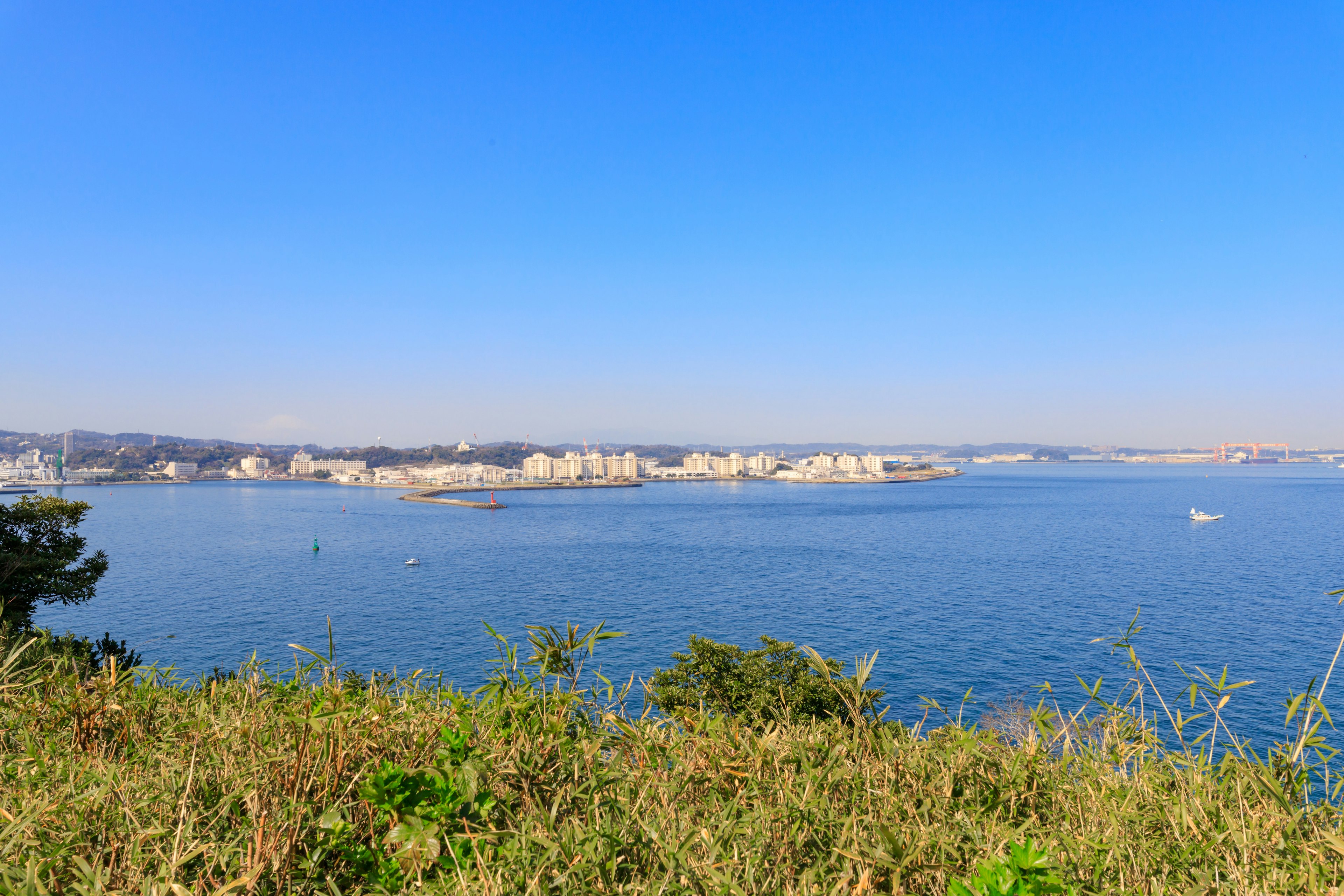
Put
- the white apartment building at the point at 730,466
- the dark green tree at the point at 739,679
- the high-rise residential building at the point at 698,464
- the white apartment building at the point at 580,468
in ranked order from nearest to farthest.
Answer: the dark green tree at the point at 739,679 < the white apartment building at the point at 580,468 < the white apartment building at the point at 730,466 < the high-rise residential building at the point at 698,464

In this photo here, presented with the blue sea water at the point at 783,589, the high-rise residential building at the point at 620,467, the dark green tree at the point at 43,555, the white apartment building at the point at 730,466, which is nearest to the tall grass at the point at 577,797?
the blue sea water at the point at 783,589

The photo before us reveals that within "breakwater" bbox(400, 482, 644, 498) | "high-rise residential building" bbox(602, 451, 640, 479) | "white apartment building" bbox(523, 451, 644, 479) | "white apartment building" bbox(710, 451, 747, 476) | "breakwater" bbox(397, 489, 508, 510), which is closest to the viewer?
"breakwater" bbox(397, 489, 508, 510)

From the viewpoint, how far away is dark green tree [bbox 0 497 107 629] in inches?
470

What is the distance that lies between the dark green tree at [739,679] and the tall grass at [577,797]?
911 cm

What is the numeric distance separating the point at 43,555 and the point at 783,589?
83.2ft

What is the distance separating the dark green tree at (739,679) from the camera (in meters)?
11.7

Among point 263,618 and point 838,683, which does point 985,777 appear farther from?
point 263,618

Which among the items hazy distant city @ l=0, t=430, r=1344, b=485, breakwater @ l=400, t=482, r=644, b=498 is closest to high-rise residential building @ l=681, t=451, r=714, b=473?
hazy distant city @ l=0, t=430, r=1344, b=485

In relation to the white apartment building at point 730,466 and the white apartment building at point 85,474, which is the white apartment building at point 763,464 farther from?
the white apartment building at point 85,474

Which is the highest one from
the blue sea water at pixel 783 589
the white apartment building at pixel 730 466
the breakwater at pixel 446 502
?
the white apartment building at pixel 730 466

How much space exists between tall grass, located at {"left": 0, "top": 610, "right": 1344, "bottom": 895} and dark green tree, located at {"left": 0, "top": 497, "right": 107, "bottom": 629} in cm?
1359

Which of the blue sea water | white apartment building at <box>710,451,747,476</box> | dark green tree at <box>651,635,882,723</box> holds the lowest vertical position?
the blue sea water

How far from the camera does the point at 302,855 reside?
1.43 metres

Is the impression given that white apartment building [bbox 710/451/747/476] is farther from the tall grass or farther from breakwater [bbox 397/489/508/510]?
the tall grass
